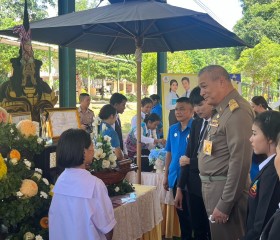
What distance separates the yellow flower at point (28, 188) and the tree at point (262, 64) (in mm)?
15220

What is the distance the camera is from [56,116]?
2.79 m

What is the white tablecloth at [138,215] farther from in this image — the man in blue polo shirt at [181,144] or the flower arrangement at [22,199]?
the flower arrangement at [22,199]

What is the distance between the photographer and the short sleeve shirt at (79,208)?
1.95 metres

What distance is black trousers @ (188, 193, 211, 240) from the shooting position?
3236 millimetres

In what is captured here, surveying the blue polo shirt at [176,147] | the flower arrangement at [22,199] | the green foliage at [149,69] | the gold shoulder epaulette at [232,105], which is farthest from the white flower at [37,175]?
A: the green foliage at [149,69]

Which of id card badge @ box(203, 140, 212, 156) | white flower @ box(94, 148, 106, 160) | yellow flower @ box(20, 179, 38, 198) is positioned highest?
id card badge @ box(203, 140, 212, 156)

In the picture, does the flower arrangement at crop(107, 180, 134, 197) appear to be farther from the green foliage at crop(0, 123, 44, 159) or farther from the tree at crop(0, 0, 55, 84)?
the tree at crop(0, 0, 55, 84)

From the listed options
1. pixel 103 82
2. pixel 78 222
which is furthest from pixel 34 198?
pixel 103 82

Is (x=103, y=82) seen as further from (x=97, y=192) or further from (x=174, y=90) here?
(x=97, y=192)

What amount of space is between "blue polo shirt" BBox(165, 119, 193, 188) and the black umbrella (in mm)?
321

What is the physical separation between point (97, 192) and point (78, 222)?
18 cm

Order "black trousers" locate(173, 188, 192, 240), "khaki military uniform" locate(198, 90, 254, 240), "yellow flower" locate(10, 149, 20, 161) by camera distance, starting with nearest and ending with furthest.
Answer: "yellow flower" locate(10, 149, 20, 161) → "khaki military uniform" locate(198, 90, 254, 240) → "black trousers" locate(173, 188, 192, 240)

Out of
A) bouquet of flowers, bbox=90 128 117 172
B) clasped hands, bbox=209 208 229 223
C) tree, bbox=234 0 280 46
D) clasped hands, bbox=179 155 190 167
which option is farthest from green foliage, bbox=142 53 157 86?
tree, bbox=234 0 280 46

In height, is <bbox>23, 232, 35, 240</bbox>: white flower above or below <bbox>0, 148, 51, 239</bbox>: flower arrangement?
below
